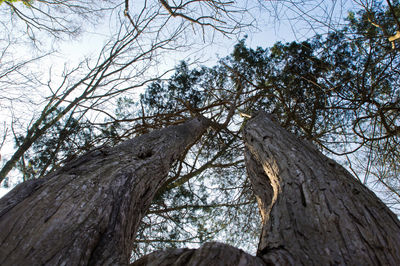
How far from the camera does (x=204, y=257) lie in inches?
31.2

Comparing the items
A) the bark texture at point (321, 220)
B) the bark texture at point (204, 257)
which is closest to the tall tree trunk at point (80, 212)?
the bark texture at point (204, 257)

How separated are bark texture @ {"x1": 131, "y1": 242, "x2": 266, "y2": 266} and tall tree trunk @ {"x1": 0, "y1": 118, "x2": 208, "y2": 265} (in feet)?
0.65

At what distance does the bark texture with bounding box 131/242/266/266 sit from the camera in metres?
0.78

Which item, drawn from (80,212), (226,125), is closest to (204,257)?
(80,212)

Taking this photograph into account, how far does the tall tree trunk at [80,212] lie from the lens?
32.5 inches

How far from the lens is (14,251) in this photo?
0.79m

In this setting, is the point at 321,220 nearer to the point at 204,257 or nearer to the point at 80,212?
the point at 204,257

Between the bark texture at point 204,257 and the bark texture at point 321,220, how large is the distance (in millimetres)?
126

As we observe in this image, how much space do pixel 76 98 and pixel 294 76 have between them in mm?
3608

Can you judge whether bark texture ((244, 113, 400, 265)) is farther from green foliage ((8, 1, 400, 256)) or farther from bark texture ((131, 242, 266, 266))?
green foliage ((8, 1, 400, 256))

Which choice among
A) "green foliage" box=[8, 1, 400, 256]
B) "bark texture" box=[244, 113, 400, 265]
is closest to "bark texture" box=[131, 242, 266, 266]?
"bark texture" box=[244, 113, 400, 265]

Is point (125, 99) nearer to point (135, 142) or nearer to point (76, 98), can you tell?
point (76, 98)

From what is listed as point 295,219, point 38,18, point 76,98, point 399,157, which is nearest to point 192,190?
point 76,98

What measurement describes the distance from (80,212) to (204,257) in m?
0.57
